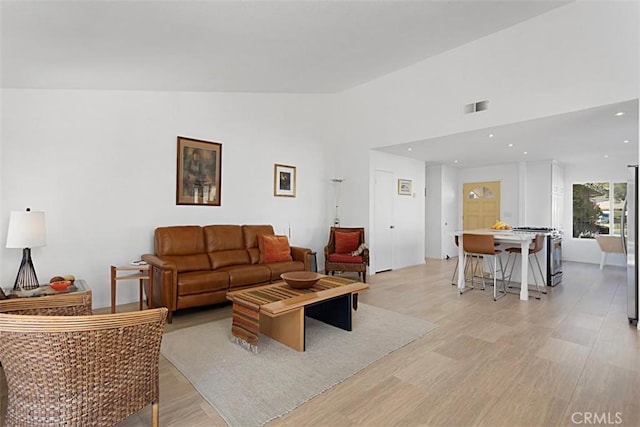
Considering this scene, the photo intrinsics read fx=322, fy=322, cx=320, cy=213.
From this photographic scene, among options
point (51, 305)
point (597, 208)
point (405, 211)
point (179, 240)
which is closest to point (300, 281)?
point (51, 305)

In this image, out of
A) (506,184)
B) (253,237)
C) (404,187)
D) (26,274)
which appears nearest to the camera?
(26,274)

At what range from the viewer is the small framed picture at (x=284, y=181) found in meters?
5.77

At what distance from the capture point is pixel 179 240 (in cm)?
424

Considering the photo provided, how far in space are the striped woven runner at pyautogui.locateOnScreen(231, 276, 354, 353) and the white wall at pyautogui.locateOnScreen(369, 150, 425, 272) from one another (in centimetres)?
328

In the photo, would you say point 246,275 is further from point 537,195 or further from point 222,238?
point 537,195

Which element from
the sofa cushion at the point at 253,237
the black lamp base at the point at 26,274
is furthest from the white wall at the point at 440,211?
the black lamp base at the point at 26,274

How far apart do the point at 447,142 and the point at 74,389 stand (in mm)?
5475

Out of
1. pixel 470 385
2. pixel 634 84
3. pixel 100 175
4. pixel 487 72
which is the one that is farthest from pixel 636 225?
pixel 100 175

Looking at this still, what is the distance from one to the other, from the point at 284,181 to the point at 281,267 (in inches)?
77.2

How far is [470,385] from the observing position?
2232 millimetres

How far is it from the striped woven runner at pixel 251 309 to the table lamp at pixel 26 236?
205 cm

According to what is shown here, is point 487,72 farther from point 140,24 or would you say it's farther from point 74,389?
Answer: point 74,389

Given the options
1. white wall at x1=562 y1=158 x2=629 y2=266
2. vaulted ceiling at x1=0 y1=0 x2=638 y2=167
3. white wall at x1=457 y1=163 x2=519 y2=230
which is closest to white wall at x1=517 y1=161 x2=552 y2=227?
white wall at x1=457 y1=163 x2=519 y2=230

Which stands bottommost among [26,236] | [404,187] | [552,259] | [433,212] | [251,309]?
[251,309]
